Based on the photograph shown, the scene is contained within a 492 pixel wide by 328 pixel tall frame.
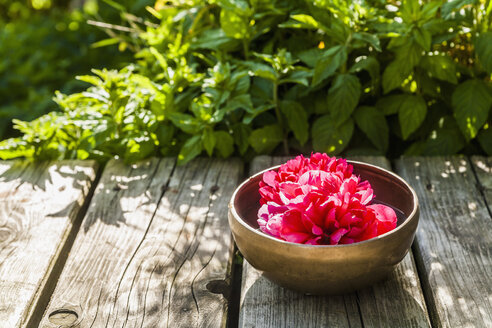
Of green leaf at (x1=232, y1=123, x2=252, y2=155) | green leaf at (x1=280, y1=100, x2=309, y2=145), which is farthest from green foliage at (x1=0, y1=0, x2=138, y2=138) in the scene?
green leaf at (x1=280, y1=100, x2=309, y2=145)

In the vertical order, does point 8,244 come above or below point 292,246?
below

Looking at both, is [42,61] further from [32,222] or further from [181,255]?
[181,255]

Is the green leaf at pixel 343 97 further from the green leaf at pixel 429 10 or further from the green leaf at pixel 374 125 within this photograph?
the green leaf at pixel 429 10

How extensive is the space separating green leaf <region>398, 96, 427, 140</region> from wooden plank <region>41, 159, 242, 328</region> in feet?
2.20

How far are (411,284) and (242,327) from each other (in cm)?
45

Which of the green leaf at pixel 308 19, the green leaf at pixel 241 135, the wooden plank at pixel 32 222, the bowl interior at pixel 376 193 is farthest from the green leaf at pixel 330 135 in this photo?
the wooden plank at pixel 32 222

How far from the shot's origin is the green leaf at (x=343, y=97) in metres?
2.50

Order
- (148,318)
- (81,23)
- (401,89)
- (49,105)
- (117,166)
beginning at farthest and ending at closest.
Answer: (81,23), (49,105), (401,89), (117,166), (148,318)

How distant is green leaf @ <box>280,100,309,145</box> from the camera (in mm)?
2578

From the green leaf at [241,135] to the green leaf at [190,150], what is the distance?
0.18 metres

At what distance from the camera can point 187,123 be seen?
2.49m

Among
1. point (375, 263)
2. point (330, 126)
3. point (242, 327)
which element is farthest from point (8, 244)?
point (330, 126)

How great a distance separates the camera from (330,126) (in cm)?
256

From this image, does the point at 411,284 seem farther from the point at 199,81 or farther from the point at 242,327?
the point at 199,81
